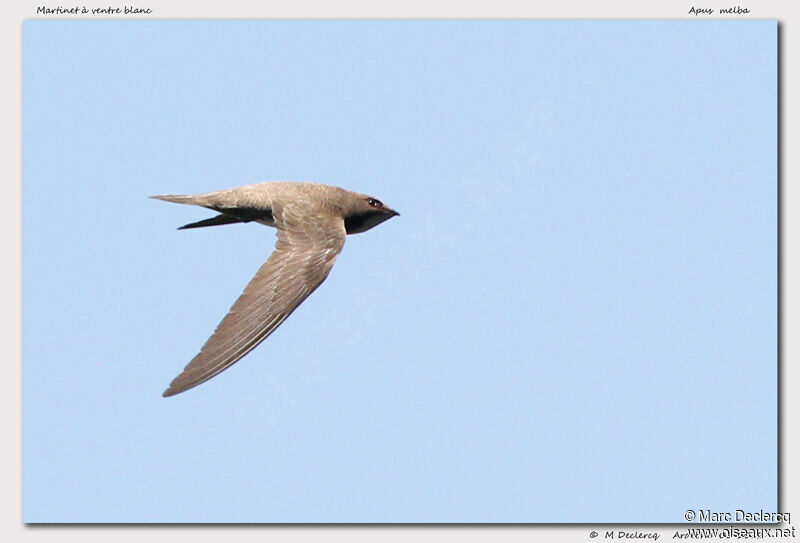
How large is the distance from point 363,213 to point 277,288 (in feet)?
7.19

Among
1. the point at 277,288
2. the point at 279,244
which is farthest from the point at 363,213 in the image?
the point at 277,288

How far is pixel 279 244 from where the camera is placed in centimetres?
1116

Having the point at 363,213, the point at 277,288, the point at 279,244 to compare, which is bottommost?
the point at 277,288

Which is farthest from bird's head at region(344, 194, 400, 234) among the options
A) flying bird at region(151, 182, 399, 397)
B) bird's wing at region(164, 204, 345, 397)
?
bird's wing at region(164, 204, 345, 397)

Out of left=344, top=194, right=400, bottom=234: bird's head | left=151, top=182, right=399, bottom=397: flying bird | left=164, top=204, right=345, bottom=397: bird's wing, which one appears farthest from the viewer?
left=344, top=194, right=400, bottom=234: bird's head

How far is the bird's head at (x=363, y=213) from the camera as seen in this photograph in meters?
12.3

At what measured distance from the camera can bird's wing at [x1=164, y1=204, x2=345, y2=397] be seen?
9.69m

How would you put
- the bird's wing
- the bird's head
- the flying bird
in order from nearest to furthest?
the bird's wing
the flying bird
the bird's head

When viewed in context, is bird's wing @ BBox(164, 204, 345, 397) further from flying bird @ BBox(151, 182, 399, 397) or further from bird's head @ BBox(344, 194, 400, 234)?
bird's head @ BBox(344, 194, 400, 234)

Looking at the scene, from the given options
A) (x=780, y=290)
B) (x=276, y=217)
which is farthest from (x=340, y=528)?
(x=780, y=290)

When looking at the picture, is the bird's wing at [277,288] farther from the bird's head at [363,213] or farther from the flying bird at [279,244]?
the bird's head at [363,213]

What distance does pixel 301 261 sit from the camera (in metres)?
10.9

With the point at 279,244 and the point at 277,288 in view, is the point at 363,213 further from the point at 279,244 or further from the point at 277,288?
the point at 277,288
